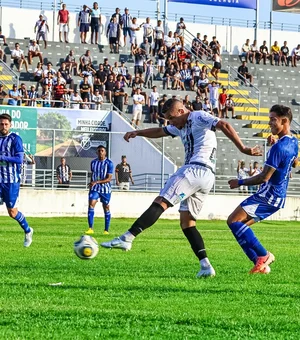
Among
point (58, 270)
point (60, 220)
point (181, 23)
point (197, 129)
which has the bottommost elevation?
point (60, 220)

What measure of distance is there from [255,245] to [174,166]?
23933mm

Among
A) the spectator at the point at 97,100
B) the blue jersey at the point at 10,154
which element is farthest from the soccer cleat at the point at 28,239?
the spectator at the point at 97,100

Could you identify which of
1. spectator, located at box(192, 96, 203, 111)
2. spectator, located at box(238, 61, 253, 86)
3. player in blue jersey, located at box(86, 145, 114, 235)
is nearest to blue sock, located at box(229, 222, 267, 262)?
player in blue jersey, located at box(86, 145, 114, 235)

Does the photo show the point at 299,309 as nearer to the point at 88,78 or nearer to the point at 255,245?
the point at 255,245

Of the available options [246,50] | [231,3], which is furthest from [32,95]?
[246,50]

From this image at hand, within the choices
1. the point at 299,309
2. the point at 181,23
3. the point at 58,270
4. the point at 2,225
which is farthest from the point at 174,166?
the point at 299,309

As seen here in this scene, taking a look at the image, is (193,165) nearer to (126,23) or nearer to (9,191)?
(9,191)

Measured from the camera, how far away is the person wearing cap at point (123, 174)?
34.3 metres

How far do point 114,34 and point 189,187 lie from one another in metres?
35.4

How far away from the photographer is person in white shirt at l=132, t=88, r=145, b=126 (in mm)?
40000

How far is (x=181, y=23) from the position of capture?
4969cm

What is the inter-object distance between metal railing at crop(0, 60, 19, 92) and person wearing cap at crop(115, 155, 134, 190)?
7.58 metres

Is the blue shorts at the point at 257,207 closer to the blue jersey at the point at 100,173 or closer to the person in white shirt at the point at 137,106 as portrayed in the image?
the blue jersey at the point at 100,173

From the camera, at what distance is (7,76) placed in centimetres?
4044
